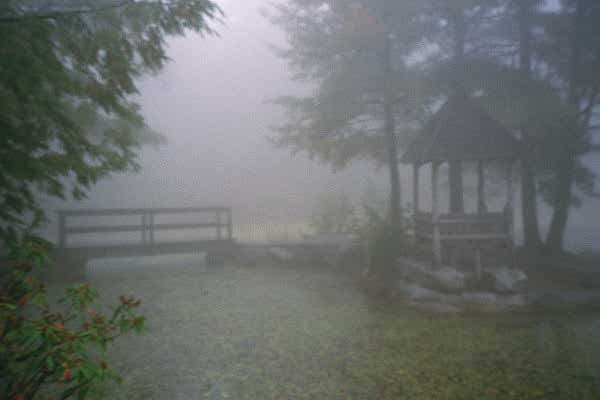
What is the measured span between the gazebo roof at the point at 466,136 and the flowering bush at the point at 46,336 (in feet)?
24.4

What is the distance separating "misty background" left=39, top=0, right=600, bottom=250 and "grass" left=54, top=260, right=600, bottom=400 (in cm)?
1674

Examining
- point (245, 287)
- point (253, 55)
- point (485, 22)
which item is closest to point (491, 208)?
point (485, 22)

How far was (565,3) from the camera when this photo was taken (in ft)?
35.0

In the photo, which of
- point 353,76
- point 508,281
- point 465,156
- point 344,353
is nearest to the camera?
point 344,353

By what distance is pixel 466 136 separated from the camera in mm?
8141

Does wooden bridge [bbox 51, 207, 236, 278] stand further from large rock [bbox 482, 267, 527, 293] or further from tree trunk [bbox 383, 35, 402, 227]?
large rock [bbox 482, 267, 527, 293]

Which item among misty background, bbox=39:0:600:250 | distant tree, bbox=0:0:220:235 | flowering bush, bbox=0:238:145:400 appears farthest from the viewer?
misty background, bbox=39:0:600:250

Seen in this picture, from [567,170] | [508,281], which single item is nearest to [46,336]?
[508,281]

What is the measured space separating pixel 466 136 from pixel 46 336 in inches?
331

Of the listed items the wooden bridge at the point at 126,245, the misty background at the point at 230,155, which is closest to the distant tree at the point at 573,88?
the wooden bridge at the point at 126,245

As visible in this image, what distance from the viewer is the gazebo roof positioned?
26.2ft

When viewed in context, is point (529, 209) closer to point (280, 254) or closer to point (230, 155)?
point (280, 254)

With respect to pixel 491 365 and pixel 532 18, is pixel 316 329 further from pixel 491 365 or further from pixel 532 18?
pixel 532 18

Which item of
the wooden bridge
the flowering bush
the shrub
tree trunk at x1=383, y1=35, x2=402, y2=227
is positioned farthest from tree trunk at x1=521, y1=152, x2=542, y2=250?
the flowering bush
